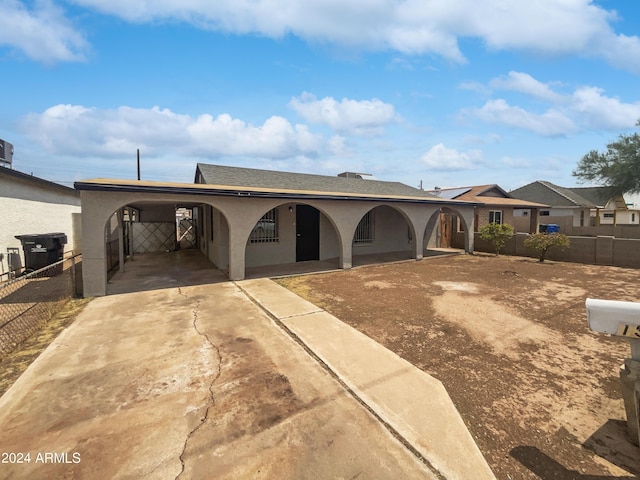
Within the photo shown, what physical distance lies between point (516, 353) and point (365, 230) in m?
11.1

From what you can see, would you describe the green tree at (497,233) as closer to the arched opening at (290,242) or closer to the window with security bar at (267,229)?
the arched opening at (290,242)

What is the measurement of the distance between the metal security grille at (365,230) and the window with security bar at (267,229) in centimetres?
460

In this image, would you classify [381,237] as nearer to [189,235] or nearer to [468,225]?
[468,225]

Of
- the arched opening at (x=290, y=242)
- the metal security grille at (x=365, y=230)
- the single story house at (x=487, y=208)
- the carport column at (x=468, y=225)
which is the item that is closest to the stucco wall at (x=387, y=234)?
the metal security grille at (x=365, y=230)

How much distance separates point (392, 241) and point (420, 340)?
11.7 metres

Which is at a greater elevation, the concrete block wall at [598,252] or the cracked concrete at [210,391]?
the concrete block wall at [598,252]

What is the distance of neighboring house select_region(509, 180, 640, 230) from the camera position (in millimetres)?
28859

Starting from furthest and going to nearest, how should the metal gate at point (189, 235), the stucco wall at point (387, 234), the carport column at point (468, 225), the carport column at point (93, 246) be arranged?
the metal gate at point (189, 235), the carport column at point (468, 225), the stucco wall at point (387, 234), the carport column at point (93, 246)

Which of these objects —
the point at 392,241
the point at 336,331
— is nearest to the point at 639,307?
the point at 336,331

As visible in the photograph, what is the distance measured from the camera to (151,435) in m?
2.89

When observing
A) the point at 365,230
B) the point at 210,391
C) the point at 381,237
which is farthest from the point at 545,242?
the point at 210,391

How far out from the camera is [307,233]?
1329cm

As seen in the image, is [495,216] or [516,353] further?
[495,216]

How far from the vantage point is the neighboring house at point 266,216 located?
7754 millimetres
